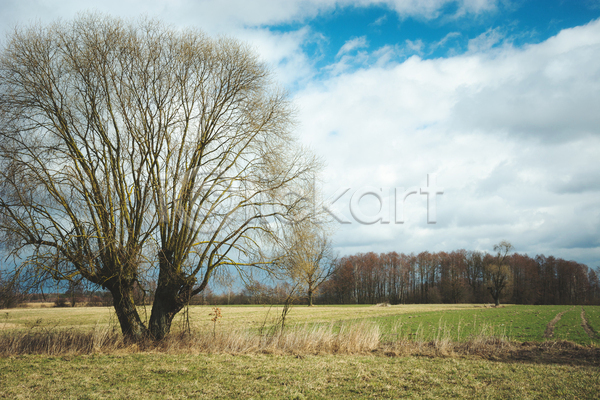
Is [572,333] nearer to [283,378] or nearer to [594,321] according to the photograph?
[594,321]

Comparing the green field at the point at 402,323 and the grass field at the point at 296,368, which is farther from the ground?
the grass field at the point at 296,368

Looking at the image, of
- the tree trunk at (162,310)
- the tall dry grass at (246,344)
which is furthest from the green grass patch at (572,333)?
the tree trunk at (162,310)

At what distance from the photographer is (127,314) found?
11391 millimetres

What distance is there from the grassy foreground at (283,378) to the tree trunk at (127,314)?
169 centimetres

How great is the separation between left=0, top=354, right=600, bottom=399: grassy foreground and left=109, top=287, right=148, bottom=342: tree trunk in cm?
169

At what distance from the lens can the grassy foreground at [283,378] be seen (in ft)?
21.3

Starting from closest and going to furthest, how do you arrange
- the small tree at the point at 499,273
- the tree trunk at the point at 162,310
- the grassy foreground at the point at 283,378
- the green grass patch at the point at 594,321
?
the grassy foreground at the point at 283,378
the tree trunk at the point at 162,310
the green grass patch at the point at 594,321
the small tree at the point at 499,273

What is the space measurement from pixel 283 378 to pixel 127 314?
6.63 meters

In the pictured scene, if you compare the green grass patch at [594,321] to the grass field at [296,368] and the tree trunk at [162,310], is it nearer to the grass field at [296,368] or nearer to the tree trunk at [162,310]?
the grass field at [296,368]

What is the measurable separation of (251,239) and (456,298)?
77620 millimetres

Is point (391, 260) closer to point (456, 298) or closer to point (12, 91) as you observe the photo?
point (456, 298)

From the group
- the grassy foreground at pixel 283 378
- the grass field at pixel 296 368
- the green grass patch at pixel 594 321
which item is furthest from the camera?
the green grass patch at pixel 594 321

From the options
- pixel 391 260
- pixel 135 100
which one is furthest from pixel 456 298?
pixel 135 100

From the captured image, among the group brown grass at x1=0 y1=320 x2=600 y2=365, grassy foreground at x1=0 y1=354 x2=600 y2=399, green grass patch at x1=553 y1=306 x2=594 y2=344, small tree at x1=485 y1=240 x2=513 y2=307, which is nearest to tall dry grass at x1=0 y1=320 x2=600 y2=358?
brown grass at x1=0 y1=320 x2=600 y2=365
